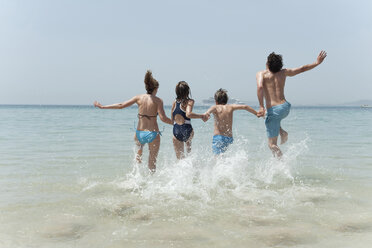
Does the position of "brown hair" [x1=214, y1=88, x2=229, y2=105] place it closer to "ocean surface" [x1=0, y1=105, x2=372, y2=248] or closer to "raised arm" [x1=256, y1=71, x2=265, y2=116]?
"raised arm" [x1=256, y1=71, x2=265, y2=116]

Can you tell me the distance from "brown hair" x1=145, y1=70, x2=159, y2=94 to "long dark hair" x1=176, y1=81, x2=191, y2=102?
15.2 inches

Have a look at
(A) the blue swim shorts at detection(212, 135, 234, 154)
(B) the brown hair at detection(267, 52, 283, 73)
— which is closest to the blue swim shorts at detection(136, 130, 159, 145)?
(A) the blue swim shorts at detection(212, 135, 234, 154)

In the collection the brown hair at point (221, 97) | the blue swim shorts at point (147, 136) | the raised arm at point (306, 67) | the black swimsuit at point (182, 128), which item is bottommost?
the blue swim shorts at point (147, 136)

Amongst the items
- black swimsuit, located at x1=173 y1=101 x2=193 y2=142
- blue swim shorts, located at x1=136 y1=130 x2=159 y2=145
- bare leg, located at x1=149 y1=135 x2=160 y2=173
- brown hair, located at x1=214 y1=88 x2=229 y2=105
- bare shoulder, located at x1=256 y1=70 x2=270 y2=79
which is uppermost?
bare shoulder, located at x1=256 y1=70 x2=270 y2=79

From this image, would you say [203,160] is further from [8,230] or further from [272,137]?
[8,230]

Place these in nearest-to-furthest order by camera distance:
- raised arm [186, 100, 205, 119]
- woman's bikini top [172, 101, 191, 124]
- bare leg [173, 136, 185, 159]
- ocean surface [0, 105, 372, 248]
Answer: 1. ocean surface [0, 105, 372, 248]
2. raised arm [186, 100, 205, 119]
3. woman's bikini top [172, 101, 191, 124]
4. bare leg [173, 136, 185, 159]

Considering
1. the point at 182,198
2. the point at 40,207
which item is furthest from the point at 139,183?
the point at 40,207

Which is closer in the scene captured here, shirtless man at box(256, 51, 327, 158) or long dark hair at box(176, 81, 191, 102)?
long dark hair at box(176, 81, 191, 102)

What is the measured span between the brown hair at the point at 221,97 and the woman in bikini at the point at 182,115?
1.68 ft

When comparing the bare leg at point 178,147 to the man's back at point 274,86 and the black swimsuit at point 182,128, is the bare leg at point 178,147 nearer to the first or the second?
the black swimsuit at point 182,128

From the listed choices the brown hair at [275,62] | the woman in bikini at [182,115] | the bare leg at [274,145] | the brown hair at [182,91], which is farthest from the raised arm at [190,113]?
the brown hair at [275,62]

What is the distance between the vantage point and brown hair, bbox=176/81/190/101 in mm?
5898

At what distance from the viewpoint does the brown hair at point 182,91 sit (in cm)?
590

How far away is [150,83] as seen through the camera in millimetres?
5812
